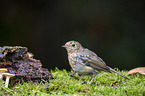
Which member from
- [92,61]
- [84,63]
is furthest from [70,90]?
[92,61]

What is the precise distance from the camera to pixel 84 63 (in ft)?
15.0

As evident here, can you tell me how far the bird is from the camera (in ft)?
14.8

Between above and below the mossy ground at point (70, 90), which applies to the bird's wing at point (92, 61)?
above

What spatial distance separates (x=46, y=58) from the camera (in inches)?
270

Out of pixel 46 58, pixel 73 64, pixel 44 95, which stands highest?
pixel 46 58

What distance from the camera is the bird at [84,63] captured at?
452 cm

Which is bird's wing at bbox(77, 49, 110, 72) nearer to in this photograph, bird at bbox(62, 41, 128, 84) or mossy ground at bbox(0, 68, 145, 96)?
bird at bbox(62, 41, 128, 84)

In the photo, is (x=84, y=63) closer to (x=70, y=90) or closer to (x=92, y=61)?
(x=92, y=61)

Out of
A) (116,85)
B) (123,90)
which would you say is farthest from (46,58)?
(123,90)

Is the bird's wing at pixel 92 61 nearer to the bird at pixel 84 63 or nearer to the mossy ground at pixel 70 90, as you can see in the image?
the bird at pixel 84 63

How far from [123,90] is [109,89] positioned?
0.23 m

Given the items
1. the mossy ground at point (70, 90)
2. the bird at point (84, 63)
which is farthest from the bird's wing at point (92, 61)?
the mossy ground at point (70, 90)

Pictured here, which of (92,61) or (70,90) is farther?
(92,61)

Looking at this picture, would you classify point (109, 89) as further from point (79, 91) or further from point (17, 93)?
point (17, 93)
